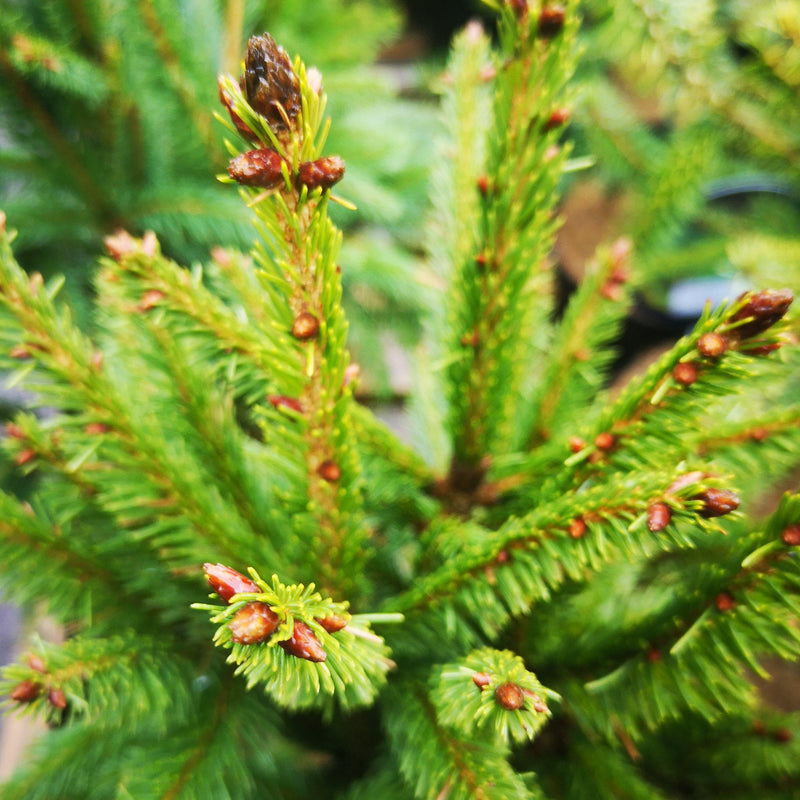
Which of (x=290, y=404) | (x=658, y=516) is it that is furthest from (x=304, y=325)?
(x=658, y=516)

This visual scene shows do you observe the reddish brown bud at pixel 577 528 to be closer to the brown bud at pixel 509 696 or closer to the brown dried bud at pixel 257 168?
the brown bud at pixel 509 696

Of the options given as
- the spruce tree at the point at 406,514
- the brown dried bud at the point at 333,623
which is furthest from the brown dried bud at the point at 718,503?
the brown dried bud at the point at 333,623

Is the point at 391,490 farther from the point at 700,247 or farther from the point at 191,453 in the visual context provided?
the point at 700,247

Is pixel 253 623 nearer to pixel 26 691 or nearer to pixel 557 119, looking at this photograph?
pixel 26 691

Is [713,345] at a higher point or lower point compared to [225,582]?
higher

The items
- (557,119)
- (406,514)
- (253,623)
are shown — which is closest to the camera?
(253,623)

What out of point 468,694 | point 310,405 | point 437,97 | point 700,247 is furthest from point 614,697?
point 437,97

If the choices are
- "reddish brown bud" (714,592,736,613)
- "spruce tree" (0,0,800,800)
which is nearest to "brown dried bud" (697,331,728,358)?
"spruce tree" (0,0,800,800)
